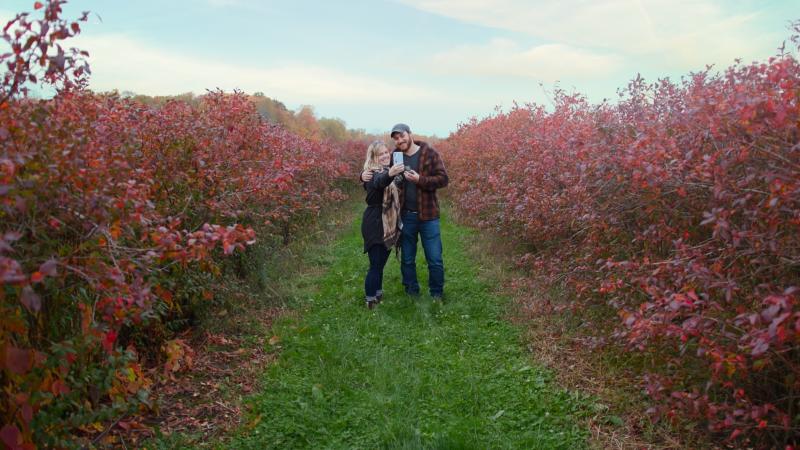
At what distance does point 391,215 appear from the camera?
6.80m

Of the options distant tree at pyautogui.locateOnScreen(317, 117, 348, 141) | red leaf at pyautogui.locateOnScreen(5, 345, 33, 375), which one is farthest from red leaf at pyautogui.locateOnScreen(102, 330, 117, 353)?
distant tree at pyautogui.locateOnScreen(317, 117, 348, 141)

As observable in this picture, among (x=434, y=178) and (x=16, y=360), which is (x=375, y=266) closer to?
(x=434, y=178)

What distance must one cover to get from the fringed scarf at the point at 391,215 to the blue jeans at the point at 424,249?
166 mm

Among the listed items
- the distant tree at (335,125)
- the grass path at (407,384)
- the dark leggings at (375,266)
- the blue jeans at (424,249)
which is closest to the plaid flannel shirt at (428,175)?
the blue jeans at (424,249)

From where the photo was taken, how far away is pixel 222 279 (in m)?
5.62

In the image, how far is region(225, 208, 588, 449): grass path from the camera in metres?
3.99

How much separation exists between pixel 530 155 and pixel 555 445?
492 cm

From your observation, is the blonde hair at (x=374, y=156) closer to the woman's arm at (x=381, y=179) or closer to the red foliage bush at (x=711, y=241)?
the woman's arm at (x=381, y=179)

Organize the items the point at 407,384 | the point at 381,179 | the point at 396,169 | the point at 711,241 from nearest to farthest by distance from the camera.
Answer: the point at 711,241 < the point at 407,384 < the point at 396,169 < the point at 381,179

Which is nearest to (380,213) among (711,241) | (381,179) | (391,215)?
(391,215)

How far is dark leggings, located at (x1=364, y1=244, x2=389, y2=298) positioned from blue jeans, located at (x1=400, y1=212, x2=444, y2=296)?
1.03 ft

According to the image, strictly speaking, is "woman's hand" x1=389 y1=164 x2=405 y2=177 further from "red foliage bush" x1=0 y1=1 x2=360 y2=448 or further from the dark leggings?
"red foliage bush" x1=0 y1=1 x2=360 y2=448

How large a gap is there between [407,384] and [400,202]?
2.56 metres

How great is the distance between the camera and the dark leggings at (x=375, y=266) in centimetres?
683
